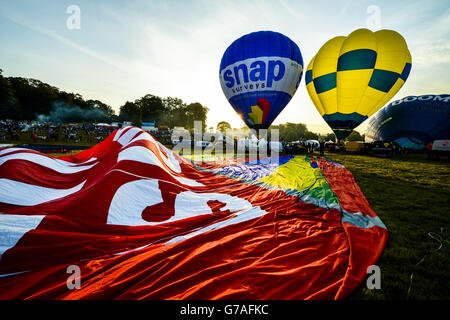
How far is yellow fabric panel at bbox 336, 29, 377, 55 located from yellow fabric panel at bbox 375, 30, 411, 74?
0.42 m

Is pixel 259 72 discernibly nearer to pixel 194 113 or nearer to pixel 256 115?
pixel 256 115

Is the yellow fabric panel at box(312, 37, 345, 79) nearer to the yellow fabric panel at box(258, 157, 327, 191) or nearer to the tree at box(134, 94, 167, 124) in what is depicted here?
the yellow fabric panel at box(258, 157, 327, 191)

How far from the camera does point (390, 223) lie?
8.54ft

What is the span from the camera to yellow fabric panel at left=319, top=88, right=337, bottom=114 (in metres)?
10.6

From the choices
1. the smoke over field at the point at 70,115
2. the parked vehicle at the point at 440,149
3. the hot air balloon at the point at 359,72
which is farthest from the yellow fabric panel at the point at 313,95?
the smoke over field at the point at 70,115

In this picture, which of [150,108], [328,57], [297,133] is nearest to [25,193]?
[328,57]

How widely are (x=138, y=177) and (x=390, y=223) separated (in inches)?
155

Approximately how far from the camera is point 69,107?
5594cm

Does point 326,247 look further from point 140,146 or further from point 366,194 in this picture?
point 140,146

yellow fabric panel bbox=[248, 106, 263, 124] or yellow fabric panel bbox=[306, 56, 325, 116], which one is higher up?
yellow fabric panel bbox=[306, 56, 325, 116]

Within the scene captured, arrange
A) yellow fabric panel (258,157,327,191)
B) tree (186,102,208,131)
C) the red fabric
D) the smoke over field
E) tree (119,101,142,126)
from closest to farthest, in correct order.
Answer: the red fabric, yellow fabric panel (258,157,327,191), the smoke over field, tree (119,101,142,126), tree (186,102,208,131)

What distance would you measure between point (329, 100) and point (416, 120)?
8.88m

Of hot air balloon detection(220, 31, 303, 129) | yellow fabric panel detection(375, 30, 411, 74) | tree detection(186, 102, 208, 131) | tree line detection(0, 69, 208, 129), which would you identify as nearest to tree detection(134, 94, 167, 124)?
tree line detection(0, 69, 208, 129)
